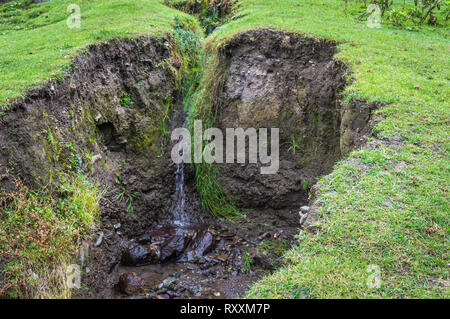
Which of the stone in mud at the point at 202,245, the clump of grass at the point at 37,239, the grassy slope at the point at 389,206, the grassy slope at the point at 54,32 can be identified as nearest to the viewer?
the grassy slope at the point at 389,206

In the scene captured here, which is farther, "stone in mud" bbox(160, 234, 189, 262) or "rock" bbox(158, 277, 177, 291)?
"stone in mud" bbox(160, 234, 189, 262)

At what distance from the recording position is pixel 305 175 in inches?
276

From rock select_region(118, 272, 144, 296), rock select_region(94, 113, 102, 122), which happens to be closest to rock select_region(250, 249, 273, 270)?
rock select_region(118, 272, 144, 296)

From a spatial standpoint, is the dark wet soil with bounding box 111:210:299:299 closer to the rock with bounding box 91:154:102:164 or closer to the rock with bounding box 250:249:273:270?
the rock with bounding box 250:249:273:270

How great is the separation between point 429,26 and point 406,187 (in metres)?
9.76

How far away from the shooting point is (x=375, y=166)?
442 centimetres

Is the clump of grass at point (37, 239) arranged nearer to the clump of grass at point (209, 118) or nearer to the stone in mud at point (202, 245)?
the stone in mud at point (202, 245)

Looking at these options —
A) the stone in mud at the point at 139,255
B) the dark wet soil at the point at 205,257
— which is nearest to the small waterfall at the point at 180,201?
the dark wet soil at the point at 205,257

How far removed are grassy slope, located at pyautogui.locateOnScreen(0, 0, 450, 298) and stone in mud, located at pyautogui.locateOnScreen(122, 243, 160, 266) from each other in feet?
10.0

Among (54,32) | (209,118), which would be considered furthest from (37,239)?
(54,32)

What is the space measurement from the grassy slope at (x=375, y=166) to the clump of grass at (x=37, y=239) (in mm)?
1658

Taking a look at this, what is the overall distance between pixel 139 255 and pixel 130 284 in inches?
29.4

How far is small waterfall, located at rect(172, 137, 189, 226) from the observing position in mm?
7266

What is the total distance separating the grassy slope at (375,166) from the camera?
3.01m
